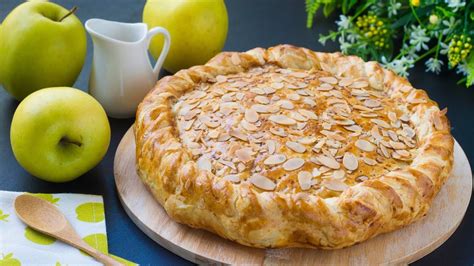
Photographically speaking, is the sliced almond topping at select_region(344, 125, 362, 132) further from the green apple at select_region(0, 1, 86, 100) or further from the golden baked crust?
the green apple at select_region(0, 1, 86, 100)

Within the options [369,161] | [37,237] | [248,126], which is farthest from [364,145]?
[37,237]

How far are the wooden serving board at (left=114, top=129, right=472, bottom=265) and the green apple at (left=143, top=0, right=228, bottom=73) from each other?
1.87 feet

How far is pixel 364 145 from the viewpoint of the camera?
5.11 feet

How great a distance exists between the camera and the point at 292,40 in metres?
2.34

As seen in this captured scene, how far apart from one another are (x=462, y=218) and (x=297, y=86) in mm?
502

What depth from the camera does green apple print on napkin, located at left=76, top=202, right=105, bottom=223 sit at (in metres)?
1.54

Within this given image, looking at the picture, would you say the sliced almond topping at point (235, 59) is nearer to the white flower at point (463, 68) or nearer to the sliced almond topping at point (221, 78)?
the sliced almond topping at point (221, 78)

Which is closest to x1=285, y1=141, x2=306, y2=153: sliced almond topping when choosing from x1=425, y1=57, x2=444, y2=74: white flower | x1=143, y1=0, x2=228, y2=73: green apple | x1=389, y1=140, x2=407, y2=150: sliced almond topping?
x1=389, y1=140, x2=407, y2=150: sliced almond topping

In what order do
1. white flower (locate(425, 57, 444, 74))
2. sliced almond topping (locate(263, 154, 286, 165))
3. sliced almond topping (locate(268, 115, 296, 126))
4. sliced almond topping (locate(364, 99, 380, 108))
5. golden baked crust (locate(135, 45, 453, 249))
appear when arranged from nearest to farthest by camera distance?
1. golden baked crust (locate(135, 45, 453, 249))
2. sliced almond topping (locate(263, 154, 286, 165))
3. sliced almond topping (locate(268, 115, 296, 126))
4. sliced almond topping (locate(364, 99, 380, 108))
5. white flower (locate(425, 57, 444, 74))

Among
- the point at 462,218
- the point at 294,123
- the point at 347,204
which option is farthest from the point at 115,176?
the point at 462,218

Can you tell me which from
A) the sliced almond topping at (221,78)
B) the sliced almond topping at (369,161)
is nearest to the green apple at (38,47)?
the sliced almond topping at (221,78)

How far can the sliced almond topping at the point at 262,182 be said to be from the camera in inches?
56.8

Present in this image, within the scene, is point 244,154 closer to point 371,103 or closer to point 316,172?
point 316,172

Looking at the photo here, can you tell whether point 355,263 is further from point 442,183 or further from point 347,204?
point 442,183
